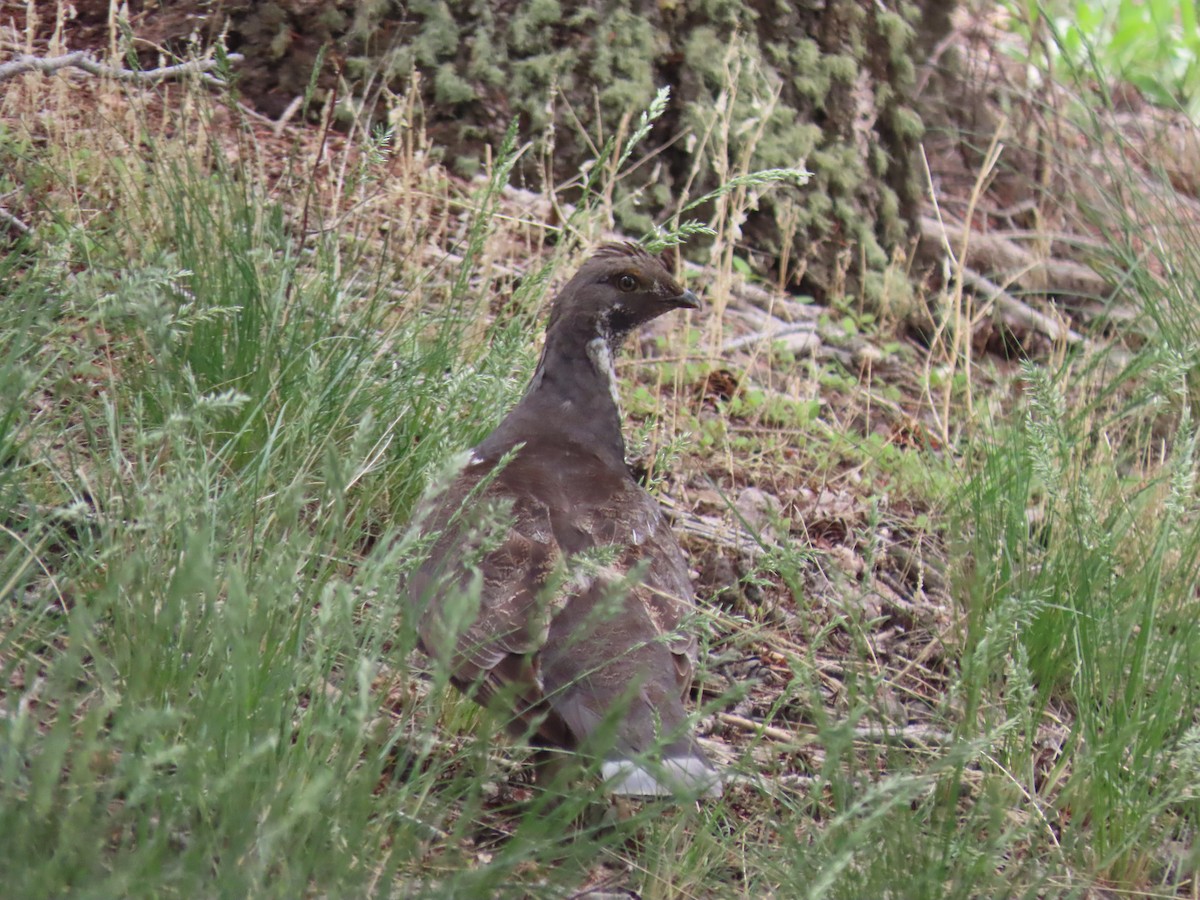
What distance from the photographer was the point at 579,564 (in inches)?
132

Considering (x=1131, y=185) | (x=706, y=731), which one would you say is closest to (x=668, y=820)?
(x=706, y=731)

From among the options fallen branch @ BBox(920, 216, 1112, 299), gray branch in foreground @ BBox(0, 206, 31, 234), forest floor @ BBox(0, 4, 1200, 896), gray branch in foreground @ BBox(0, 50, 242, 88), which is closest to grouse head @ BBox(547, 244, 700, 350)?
forest floor @ BBox(0, 4, 1200, 896)

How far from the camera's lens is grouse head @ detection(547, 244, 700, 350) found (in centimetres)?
449

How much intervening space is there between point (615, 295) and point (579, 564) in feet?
4.68

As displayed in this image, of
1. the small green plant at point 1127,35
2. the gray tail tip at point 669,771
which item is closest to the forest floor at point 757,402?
the gray tail tip at point 669,771

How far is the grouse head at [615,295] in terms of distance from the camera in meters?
4.49

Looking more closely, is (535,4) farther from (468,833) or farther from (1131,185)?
(468,833)

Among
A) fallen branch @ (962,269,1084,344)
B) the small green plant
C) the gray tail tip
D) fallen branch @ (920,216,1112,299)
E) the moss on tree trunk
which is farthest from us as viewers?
the small green plant

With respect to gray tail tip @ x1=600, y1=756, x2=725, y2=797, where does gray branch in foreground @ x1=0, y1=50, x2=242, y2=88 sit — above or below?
above

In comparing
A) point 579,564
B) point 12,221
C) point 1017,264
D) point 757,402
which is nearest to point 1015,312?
point 1017,264

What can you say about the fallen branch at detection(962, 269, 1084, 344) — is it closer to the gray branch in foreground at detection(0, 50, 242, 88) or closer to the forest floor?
the forest floor

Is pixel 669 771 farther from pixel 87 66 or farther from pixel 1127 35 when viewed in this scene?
pixel 1127 35

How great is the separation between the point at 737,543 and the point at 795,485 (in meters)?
0.73

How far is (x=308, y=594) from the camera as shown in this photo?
261 centimetres
